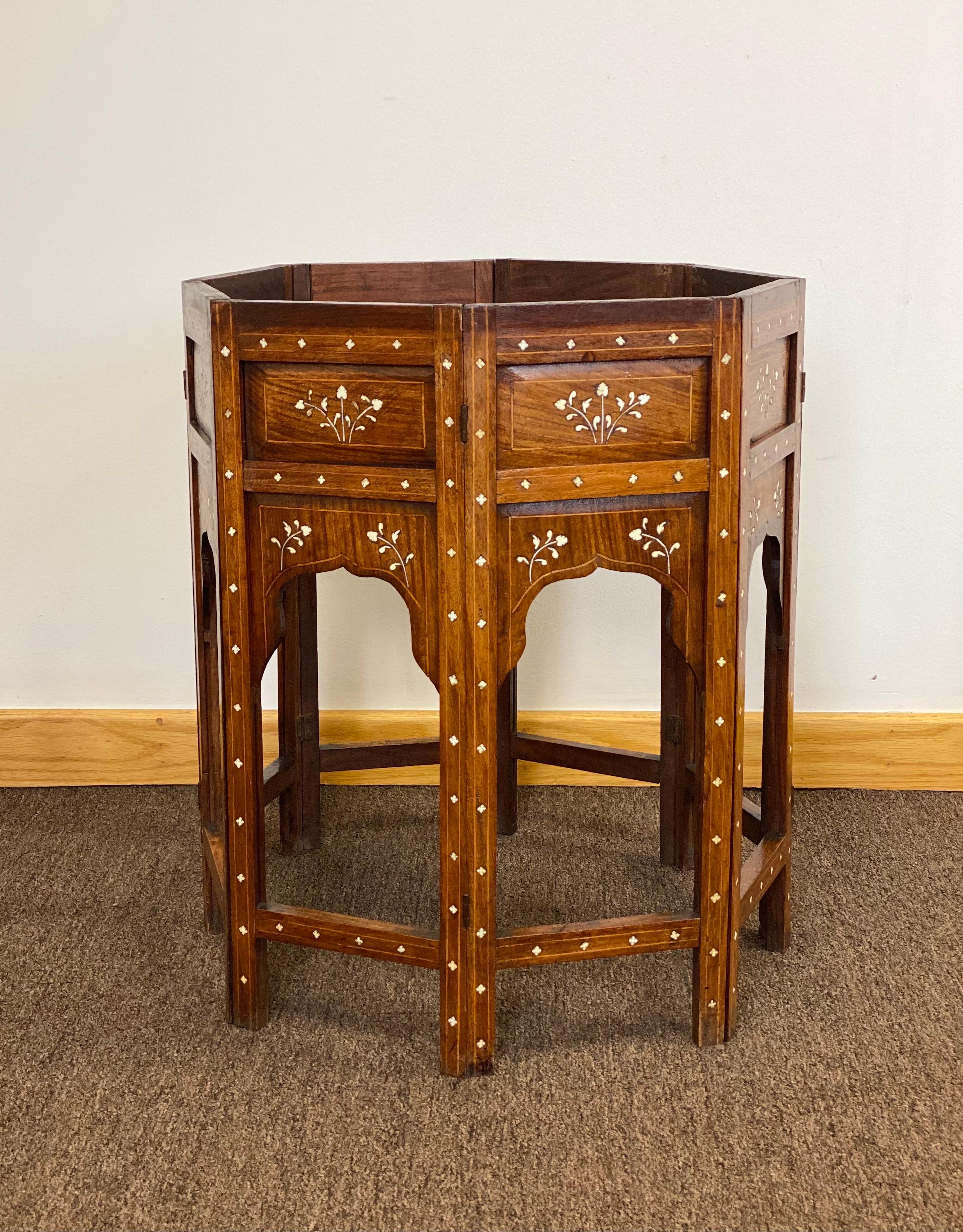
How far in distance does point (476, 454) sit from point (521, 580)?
0.17 metres

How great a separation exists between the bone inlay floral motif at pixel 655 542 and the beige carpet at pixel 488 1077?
67 cm

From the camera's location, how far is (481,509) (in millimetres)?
1542

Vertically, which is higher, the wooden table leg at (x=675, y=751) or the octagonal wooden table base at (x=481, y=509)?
the octagonal wooden table base at (x=481, y=509)

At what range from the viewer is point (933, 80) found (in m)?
2.43

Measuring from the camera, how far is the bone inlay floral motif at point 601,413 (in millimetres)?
1550

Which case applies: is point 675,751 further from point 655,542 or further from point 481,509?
point 481,509

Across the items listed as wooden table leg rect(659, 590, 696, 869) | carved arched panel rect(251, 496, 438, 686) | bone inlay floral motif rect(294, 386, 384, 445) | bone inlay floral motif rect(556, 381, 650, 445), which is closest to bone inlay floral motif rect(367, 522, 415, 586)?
carved arched panel rect(251, 496, 438, 686)

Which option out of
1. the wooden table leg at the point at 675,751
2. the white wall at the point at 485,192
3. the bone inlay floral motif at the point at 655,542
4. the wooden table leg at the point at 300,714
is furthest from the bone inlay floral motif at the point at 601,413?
the white wall at the point at 485,192

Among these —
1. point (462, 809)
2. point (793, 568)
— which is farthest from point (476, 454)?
point (793, 568)

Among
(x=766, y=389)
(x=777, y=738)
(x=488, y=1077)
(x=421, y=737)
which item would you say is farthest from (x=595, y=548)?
(x=421, y=737)

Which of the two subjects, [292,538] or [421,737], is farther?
[421,737]

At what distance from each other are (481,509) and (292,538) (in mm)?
256

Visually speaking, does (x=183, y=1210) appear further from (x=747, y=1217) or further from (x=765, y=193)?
(x=765, y=193)

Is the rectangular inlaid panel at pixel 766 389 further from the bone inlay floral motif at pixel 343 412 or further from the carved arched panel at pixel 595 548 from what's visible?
the bone inlay floral motif at pixel 343 412
